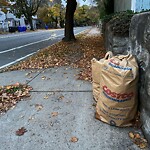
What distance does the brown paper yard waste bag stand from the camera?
2812 mm

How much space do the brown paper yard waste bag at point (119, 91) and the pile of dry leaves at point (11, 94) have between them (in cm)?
175

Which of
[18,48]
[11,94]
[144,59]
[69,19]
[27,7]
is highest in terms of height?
[27,7]

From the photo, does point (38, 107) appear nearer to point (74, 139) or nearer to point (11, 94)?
point (11, 94)

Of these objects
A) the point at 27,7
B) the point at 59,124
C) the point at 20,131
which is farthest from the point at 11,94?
the point at 27,7

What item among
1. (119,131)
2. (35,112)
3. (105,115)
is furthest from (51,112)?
(119,131)

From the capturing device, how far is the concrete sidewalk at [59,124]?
8.87ft

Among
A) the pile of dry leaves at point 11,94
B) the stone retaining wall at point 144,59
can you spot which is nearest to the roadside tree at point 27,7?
the pile of dry leaves at point 11,94

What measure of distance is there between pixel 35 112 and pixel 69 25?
11381mm

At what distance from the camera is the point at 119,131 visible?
2938 millimetres

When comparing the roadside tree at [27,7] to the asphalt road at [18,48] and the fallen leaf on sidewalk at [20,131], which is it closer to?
the asphalt road at [18,48]

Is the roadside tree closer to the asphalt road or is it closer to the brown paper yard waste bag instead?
the asphalt road

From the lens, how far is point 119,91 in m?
2.83

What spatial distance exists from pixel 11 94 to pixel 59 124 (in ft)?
5.30

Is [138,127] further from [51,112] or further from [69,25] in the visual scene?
[69,25]
